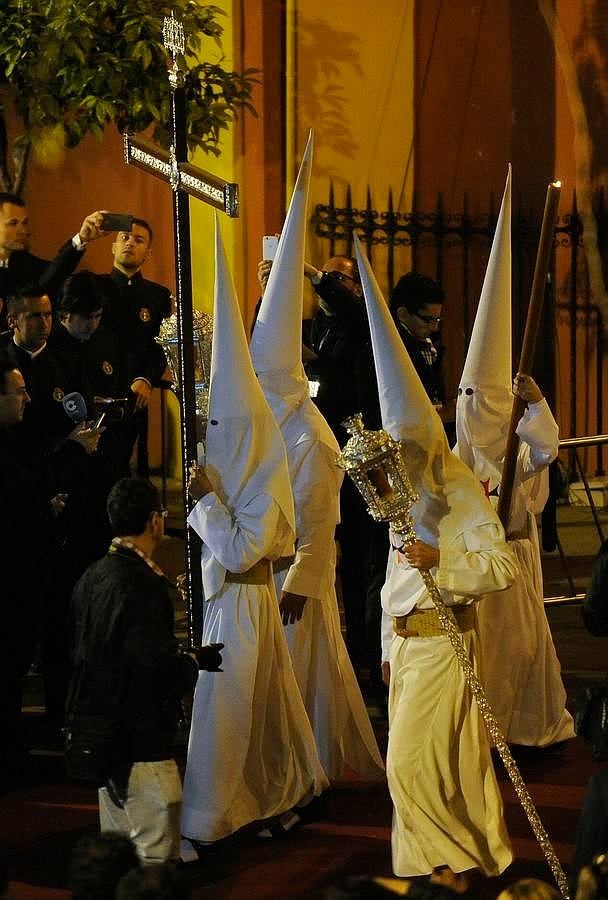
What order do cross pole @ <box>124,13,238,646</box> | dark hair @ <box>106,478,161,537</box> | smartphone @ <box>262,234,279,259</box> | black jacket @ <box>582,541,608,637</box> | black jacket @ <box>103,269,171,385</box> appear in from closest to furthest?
black jacket @ <box>582,541,608,637</box>
dark hair @ <box>106,478,161,537</box>
cross pole @ <box>124,13,238,646</box>
smartphone @ <box>262,234,279,259</box>
black jacket @ <box>103,269,171,385</box>

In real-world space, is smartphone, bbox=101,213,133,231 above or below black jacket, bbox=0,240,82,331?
above

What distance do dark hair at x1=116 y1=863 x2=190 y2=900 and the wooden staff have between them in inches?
133

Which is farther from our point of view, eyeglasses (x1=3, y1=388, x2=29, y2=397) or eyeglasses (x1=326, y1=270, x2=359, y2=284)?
eyeglasses (x1=326, y1=270, x2=359, y2=284)

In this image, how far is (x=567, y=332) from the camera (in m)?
14.2

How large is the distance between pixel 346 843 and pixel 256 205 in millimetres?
7766

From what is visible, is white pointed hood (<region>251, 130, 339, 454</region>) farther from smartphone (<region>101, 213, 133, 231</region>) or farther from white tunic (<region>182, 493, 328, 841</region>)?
smartphone (<region>101, 213, 133, 231</region>)

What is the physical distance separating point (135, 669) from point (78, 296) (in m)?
3.50

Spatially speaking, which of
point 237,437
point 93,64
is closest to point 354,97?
point 93,64

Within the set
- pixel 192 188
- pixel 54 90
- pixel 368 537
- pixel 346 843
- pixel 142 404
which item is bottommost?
pixel 346 843

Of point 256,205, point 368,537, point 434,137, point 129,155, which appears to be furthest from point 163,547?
point 129,155

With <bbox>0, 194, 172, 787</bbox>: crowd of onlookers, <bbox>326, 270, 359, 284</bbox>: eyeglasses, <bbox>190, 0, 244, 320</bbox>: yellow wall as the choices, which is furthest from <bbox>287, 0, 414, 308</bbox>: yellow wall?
<bbox>0, 194, 172, 787</bbox>: crowd of onlookers

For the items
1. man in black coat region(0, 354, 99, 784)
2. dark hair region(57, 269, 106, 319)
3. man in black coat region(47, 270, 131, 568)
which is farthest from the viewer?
dark hair region(57, 269, 106, 319)

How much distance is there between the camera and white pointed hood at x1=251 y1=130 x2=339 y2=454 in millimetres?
6559

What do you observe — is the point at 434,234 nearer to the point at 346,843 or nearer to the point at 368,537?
the point at 368,537
